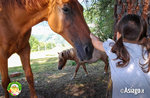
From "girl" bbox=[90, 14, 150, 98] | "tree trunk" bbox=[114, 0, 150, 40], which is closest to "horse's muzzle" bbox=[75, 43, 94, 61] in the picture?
"girl" bbox=[90, 14, 150, 98]

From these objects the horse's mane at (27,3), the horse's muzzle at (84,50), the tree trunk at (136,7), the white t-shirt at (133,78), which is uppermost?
the horse's mane at (27,3)

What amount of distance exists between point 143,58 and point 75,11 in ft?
4.18

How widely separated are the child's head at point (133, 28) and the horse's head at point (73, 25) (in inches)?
32.8

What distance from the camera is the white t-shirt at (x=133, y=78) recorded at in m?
1.36

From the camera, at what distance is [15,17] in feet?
8.84

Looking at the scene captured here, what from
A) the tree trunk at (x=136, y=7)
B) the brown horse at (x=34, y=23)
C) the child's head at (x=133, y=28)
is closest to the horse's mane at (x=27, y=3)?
the brown horse at (x=34, y=23)

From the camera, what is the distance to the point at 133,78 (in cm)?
137

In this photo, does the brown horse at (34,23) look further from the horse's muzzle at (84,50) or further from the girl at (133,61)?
the girl at (133,61)

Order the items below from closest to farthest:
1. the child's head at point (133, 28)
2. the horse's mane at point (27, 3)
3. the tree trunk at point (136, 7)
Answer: the child's head at point (133, 28) → the tree trunk at point (136, 7) → the horse's mane at point (27, 3)

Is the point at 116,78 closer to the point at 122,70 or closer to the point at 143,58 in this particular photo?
the point at 122,70

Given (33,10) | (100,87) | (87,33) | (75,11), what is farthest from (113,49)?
(100,87)

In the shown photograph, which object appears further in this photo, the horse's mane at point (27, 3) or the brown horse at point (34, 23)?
the horse's mane at point (27, 3)

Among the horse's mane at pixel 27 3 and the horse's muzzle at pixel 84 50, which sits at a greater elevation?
the horse's mane at pixel 27 3

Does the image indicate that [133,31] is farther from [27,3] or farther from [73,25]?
[27,3]
